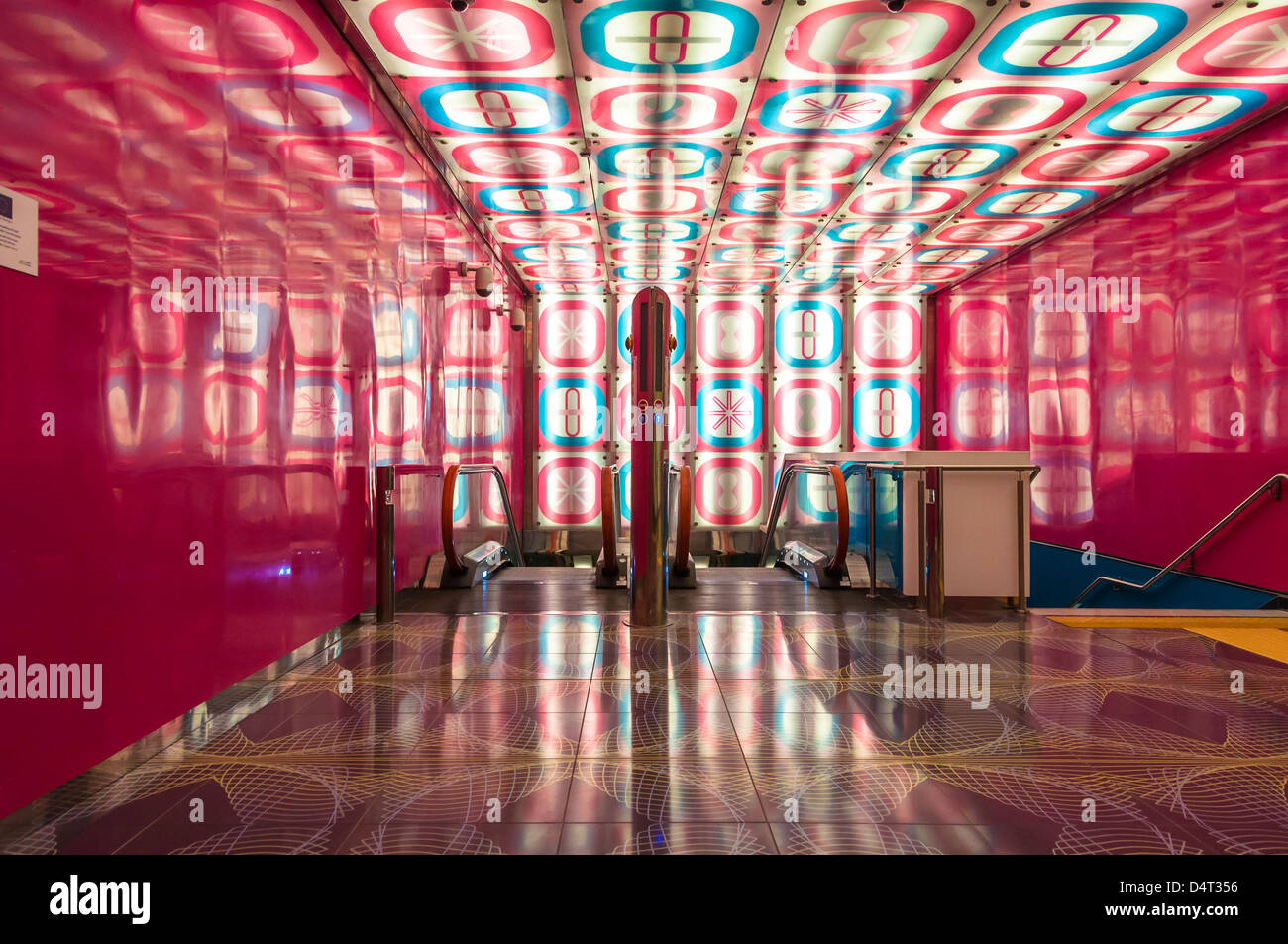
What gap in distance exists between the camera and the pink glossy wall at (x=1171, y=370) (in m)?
5.72

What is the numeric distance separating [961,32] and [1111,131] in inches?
93.8

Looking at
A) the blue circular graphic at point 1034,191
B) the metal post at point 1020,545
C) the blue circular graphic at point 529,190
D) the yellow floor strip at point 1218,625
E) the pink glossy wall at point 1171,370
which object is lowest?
the yellow floor strip at point 1218,625

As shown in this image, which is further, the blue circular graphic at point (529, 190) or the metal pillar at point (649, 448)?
the blue circular graphic at point (529, 190)

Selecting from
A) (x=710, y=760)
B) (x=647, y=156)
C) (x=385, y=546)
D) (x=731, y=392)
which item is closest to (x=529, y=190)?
(x=647, y=156)

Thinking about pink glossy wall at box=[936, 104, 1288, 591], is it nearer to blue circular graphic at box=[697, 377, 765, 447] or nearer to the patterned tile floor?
the patterned tile floor

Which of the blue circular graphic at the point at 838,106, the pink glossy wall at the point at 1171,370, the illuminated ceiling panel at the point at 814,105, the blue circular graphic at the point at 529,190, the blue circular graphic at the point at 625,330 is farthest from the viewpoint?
the blue circular graphic at the point at 625,330

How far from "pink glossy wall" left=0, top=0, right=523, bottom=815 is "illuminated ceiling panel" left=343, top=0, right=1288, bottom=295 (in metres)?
1.14

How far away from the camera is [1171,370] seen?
671 centimetres

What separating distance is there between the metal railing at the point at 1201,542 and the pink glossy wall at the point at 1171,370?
0.37 feet

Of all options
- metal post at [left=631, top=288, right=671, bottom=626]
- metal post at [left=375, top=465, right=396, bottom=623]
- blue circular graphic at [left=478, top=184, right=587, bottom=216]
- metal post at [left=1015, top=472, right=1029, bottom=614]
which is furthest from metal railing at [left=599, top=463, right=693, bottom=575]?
blue circular graphic at [left=478, top=184, right=587, bottom=216]

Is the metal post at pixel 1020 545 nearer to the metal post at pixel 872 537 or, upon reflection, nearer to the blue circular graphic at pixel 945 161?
the metal post at pixel 872 537

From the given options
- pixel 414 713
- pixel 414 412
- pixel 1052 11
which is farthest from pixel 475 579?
pixel 1052 11

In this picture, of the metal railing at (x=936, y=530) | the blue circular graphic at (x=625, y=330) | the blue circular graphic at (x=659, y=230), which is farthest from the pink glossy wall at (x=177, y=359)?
the blue circular graphic at (x=625, y=330)

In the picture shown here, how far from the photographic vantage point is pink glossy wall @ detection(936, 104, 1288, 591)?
18.8ft
